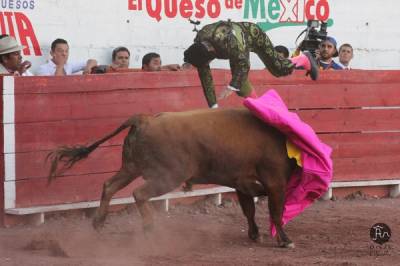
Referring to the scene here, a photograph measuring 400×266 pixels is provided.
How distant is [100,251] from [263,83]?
2.97 m

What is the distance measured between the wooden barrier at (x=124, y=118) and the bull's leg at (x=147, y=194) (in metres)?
1.38

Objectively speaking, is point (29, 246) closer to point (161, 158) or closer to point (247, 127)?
point (161, 158)

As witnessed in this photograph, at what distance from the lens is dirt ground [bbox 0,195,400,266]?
21.7ft

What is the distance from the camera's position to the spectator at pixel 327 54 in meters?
9.97

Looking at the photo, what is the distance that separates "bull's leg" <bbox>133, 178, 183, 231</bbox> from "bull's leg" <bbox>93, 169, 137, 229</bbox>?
18 cm

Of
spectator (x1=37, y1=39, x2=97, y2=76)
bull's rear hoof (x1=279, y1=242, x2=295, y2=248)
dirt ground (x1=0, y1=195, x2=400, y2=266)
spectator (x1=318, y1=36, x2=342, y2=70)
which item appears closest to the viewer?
dirt ground (x1=0, y1=195, x2=400, y2=266)

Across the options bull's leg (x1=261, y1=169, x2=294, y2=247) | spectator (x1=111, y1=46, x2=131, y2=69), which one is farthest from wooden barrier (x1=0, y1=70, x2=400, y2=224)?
bull's leg (x1=261, y1=169, x2=294, y2=247)

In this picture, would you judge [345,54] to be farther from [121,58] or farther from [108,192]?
[108,192]

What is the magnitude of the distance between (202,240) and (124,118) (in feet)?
4.95

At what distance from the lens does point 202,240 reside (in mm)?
7539

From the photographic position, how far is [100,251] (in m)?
6.90

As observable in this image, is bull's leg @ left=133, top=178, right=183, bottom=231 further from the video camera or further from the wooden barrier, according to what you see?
the video camera

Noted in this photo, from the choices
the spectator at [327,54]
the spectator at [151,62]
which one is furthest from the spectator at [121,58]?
the spectator at [327,54]

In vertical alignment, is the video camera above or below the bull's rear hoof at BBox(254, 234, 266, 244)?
above
